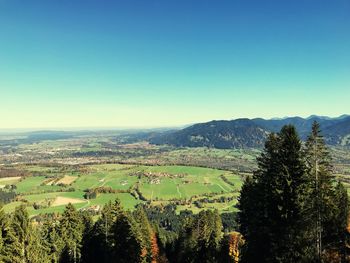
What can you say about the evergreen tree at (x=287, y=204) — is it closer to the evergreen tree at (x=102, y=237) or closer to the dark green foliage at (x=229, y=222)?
the evergreen tree at (x=102, y=237)

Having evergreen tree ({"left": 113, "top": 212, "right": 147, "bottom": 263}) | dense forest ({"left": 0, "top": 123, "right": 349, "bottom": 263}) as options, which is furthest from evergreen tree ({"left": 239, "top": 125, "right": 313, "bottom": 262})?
evergreen tree ({"left": 113, "top": 212, "right": 147, "bottom": 263})

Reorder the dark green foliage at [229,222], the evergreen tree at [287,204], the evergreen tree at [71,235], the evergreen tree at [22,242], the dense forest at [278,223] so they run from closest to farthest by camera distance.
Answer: the evergreen tree at [287,204], the dense forest at [278,223], the evergreen tree at [22,242], the evergreen tree at [71,235], the dark green foliage at [229,222]

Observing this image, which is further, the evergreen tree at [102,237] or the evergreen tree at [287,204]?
the evergreen tree at [102,237]

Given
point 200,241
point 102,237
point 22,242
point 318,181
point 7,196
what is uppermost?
point 318,181

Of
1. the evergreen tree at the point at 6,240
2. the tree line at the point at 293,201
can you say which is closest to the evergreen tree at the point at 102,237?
the evergreen tree at the point at 6,240

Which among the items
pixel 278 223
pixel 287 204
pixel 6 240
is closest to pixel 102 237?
pixel 6 240

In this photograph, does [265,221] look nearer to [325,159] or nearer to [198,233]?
[325,159]

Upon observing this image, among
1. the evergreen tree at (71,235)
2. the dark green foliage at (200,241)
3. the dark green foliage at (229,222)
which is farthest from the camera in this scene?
the dark green foliage at (229,222)

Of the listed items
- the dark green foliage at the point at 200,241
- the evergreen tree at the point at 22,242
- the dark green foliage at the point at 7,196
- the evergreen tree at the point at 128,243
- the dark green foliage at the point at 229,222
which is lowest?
the dark green foliage at the point at 229,222

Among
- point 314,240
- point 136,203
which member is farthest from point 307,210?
point 136,203

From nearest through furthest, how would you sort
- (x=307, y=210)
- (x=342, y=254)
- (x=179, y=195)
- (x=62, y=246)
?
1. (x=307, y=210)
2. (x=342, y=254)
3. (x=62, y=246)
4. (x=179, y=195)

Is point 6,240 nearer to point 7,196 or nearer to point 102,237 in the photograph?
point 102,237
